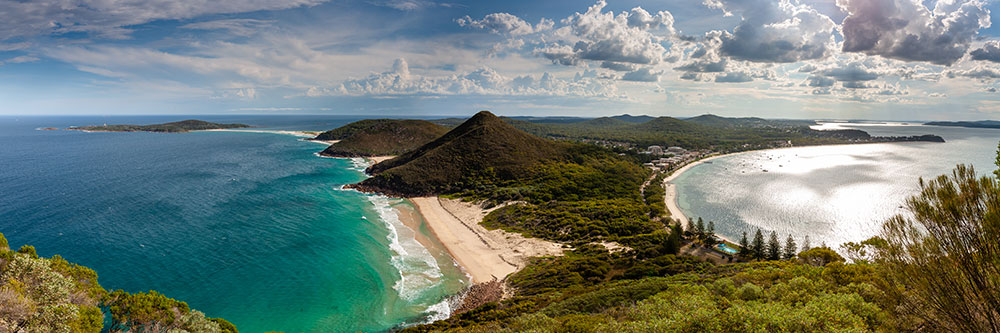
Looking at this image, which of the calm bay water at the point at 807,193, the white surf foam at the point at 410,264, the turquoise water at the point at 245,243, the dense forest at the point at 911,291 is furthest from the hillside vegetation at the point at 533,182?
the dense forest at the point at 911,291

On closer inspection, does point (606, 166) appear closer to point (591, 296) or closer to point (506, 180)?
point (506, 180)

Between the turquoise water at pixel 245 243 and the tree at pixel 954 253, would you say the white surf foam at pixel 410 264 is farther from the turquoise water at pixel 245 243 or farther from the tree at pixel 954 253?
the tree at pixel 954 253

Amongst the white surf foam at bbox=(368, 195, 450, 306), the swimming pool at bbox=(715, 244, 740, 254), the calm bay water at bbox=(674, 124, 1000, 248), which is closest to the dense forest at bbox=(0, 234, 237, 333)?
the white surf foam at bbox=(368, 195, 450, 306)

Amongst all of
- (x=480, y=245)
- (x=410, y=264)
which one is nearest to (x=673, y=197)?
(x=480, y=245)

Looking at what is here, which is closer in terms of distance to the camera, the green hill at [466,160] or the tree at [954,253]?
the tree at [954,253]

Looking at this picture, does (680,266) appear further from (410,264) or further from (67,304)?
(67,304)

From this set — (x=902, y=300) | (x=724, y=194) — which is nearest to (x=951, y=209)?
(x=902, y=300)
